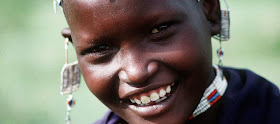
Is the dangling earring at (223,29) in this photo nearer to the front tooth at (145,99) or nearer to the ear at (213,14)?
the ear at (213,14)

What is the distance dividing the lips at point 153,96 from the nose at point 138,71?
0.20 ft

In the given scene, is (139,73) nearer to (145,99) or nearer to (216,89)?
(145,99)

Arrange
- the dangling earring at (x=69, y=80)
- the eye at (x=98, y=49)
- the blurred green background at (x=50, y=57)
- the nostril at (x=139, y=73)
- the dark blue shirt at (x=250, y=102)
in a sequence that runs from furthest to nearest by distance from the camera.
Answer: the blurred green background at (x=50, y=57)
the dangling earring at (x=69, y=80)
the dark blue shirt at (x=250, y=102)
the eye at (x=98, y=49)
the nostril at (x=139, y=73)

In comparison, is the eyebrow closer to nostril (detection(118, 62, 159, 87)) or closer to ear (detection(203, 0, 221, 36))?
nostril (detection(118, 62, 159, 87))

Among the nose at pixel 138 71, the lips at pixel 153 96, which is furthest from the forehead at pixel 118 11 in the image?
the lips at pixel 153 96

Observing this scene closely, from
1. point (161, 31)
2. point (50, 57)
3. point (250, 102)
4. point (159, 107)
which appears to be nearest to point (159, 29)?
point (161, 31)

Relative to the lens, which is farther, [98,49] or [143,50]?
[98,49]

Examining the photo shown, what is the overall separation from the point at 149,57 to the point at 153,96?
0.14m

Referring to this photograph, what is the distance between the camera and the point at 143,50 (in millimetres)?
1564

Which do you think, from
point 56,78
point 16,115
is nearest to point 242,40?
point 56,78

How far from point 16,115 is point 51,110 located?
0.23 m

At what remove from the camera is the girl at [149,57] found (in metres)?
1.55

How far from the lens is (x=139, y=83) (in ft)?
5.07

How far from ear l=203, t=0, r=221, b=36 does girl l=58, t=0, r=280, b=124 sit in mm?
30
